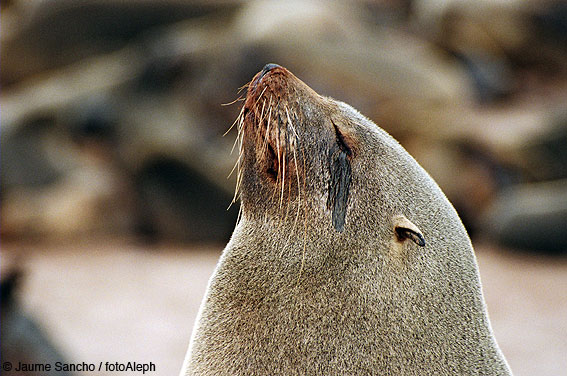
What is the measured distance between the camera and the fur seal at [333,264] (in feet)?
7.17

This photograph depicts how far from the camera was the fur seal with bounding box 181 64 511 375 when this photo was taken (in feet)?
7.17

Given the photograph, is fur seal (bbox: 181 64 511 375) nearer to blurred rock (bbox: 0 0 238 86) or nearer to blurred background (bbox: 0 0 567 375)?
blurred background (bbox: 0 0 567 375)

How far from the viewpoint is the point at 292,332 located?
7.25ft

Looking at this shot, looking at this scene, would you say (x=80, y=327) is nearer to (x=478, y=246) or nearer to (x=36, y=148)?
(x=36, y=148)

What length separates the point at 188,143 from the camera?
11.0 m

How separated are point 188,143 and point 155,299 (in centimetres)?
309

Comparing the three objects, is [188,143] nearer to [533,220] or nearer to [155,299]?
[155,299]

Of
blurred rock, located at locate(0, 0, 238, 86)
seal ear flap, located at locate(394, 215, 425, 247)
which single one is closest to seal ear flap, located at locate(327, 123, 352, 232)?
seal ear flap, located at locate(394, 215, 425, 247)

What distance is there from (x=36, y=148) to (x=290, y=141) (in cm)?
985

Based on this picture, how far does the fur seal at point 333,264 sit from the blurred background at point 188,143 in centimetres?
551

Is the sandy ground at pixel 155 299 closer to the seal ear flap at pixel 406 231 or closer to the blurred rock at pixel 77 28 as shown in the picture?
the seal ear flap at pixel 406 231

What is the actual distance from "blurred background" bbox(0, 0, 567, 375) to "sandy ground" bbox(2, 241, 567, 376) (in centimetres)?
3

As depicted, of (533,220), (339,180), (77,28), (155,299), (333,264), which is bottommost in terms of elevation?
(333,264)

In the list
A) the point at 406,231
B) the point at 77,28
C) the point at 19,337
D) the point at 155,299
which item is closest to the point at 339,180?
the point at 406,231
